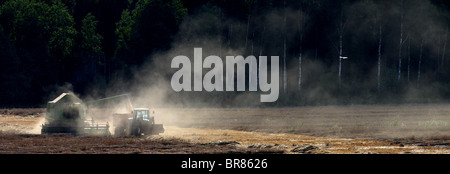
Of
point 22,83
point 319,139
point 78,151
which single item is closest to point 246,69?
point 22,83

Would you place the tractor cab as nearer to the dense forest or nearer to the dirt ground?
the dirt ground

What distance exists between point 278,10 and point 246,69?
7.95 m

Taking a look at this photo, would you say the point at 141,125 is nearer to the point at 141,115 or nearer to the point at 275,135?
the point at 141,115

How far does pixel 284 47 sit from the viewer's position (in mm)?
68375

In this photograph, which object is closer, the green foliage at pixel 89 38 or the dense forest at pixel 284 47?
the dense forest at pixel 284 47

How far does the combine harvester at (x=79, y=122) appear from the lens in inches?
1399

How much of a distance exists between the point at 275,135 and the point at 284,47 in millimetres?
34141

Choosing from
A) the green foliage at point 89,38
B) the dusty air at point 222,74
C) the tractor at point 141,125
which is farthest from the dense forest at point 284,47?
the tractor at point 141,125

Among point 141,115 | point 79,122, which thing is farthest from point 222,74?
point 79,122

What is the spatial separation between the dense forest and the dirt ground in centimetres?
1437

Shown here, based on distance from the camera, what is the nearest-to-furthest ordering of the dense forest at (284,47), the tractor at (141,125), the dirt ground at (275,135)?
the dirt ground at (275,135) < the tractor at (141,125) < the dense forest at (284,47)

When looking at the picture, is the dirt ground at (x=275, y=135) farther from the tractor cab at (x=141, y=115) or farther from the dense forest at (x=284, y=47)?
the dense forest at (x=284, y=47)

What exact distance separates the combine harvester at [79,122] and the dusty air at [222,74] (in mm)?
28403
